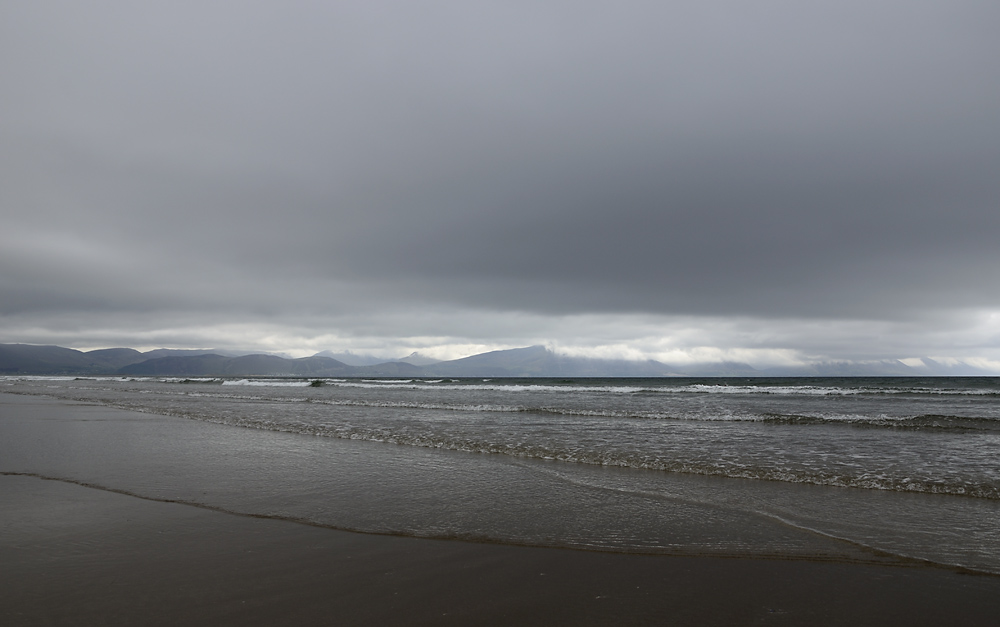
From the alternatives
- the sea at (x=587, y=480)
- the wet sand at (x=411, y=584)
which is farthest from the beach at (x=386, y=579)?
the sea at (x=587, y=480)

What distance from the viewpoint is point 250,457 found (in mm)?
11102

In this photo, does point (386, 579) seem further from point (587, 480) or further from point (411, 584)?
point (587, 480)

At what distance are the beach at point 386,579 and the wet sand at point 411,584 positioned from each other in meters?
0.02

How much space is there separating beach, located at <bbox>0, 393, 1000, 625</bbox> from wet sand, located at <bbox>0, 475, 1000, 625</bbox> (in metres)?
0.02

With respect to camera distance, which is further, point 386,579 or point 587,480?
point 587,480

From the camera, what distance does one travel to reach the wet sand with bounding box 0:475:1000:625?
395cm

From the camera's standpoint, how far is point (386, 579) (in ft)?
15.3

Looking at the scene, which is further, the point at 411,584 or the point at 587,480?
the point at 587,480

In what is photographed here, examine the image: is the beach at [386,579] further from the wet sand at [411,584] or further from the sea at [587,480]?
the sea at [587,480]

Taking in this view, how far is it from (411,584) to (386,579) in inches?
10.8

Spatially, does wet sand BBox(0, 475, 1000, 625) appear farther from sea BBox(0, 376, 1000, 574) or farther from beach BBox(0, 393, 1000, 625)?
sea BBox(0, 376, 1000, 574)

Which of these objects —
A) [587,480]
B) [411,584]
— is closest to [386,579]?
[411,584]

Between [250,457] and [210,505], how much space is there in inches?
164

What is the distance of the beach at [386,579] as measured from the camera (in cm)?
398
